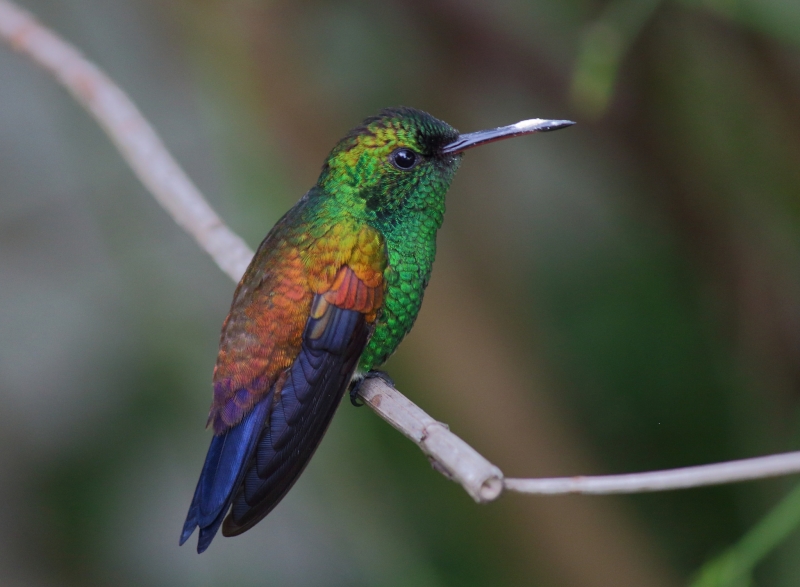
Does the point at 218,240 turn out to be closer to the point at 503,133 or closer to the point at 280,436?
the point at 280,436

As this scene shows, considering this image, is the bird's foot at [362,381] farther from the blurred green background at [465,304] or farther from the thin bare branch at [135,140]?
the blurred green background at [465,304]

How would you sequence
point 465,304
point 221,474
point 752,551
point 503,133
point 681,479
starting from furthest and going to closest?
point 465,304 → point 503,133 → point 221,474 → point 752,551 → point 681,479

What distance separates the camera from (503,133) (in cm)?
174

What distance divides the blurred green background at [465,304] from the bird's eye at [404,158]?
24.3 inches

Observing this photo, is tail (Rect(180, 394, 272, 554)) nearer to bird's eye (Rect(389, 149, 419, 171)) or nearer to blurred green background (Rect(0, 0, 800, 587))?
bird's eye (Rect(389, 149, 419, 171))

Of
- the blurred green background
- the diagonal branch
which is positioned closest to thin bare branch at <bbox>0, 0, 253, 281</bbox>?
the diagonal branch

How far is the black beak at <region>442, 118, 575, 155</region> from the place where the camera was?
1.60 metres

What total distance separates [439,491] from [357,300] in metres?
1.04

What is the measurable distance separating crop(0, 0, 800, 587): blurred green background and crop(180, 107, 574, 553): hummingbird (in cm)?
63

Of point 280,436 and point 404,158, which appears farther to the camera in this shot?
point 404,158

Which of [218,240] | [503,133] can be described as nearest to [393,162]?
[503,133]

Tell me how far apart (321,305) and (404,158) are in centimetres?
38

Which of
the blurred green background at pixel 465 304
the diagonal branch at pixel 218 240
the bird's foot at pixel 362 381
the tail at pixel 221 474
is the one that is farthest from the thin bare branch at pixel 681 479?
the blurred green background at pixel 465 304

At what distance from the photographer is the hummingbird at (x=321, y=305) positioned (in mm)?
1622
